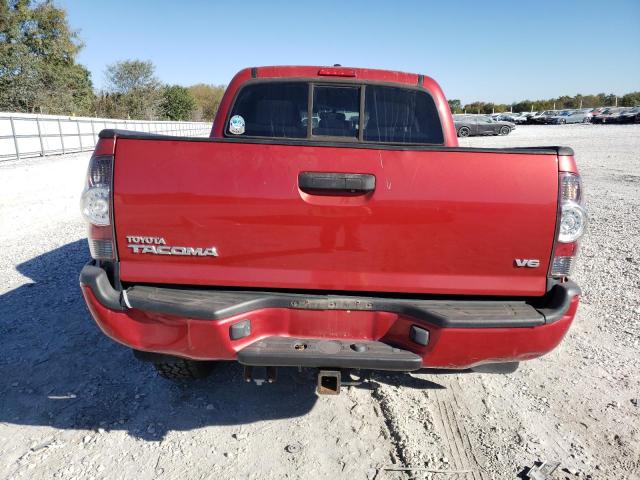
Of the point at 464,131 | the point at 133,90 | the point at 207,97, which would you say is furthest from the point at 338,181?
the point at 207,97

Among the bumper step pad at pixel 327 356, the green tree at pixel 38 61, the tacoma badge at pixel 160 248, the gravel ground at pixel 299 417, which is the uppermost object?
the green tree at pixel 38 61

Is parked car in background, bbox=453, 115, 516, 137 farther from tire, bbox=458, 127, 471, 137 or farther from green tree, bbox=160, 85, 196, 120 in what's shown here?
green tree, bbox=160, 85, 196, 120

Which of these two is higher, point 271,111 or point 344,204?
point 271,111

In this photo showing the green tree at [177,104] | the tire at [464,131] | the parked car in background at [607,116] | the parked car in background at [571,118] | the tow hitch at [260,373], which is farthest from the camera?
the green tree at [177,104]

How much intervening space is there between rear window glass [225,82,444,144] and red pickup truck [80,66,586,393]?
118cm

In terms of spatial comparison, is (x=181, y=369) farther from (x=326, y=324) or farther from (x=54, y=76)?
(x=54, y=76)

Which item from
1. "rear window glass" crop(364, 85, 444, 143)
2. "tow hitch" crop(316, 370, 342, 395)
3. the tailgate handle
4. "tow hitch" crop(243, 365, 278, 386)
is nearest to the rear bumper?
"tow hitch" crop(316, 370, 342, 395)

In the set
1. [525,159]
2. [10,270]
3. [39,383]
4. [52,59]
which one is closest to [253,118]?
[525,159]

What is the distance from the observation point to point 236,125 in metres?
3.45

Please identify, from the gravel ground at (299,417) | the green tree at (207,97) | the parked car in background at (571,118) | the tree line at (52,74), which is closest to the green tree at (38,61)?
the tree line at (52,74)

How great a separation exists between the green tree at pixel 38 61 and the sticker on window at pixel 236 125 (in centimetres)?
3429

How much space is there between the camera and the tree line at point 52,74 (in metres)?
30.5

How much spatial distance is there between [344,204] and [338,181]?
0.37 feet

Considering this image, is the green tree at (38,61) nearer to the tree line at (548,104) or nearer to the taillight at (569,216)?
the taillight at (569,216)
